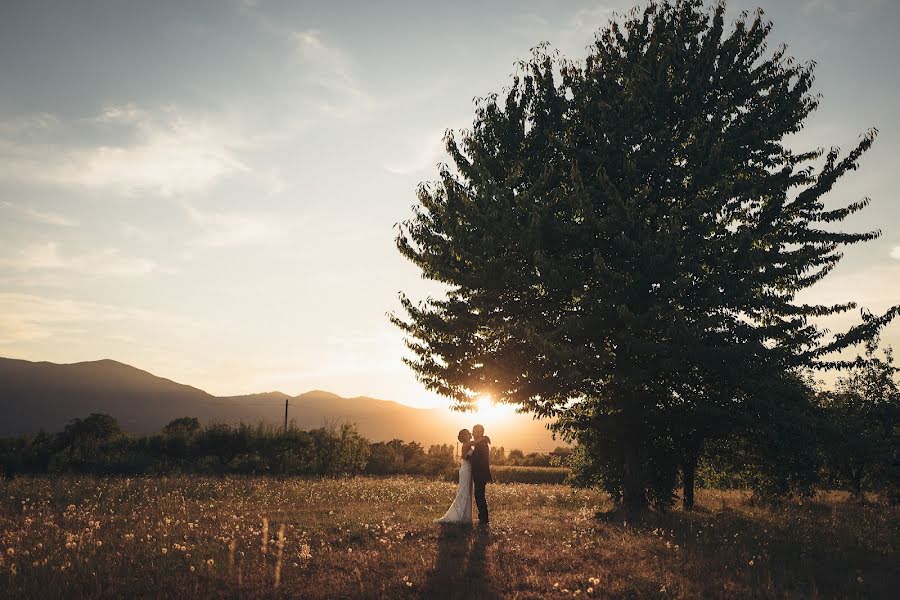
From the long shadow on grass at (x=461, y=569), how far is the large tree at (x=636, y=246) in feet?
15.9

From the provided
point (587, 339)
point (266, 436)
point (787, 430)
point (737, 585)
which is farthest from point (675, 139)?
point (266, 436)

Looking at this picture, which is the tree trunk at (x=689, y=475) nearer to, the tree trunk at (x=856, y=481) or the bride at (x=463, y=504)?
the bride at (x=463, y=504)

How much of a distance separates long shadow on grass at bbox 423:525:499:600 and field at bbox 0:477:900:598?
0.11 ft

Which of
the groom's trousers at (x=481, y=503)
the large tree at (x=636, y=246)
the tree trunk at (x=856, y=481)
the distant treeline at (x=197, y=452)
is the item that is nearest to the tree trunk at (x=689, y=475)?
the large tree at (x=636, y=246)

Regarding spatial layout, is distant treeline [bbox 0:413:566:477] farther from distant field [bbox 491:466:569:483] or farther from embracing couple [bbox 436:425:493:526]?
embracing couple [bbox 436:425:493:526]

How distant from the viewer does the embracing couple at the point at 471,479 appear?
15.7 meters

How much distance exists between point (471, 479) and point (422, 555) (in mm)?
5273

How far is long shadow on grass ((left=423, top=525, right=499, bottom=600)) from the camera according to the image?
28.2 feet

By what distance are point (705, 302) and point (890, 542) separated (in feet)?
21.1

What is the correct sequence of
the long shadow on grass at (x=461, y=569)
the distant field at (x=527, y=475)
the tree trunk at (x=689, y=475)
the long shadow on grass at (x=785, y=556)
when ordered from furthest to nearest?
the distant field at (x=527, y=475) → the tree trunk at (x=689, y=475) → the long shadow on grass at (x=785, y=556) → the long shadow on grass at (x=461, y=569)

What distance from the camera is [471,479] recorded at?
637 inches

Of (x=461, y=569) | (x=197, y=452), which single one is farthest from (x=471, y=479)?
(x=197, y=452)

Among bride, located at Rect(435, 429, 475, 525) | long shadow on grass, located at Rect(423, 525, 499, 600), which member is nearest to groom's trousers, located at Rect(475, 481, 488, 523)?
bride, located at Rect(435, 429, 475, 525)

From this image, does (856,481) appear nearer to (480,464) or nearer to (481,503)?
(480,464)
